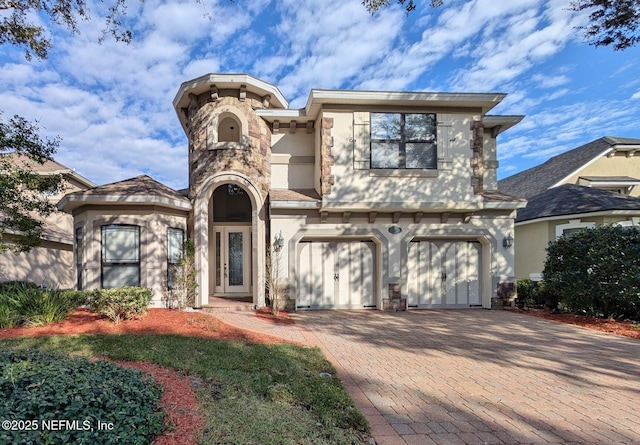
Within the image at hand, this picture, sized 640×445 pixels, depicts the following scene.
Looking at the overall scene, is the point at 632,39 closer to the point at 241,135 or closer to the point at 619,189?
the point at 241,135

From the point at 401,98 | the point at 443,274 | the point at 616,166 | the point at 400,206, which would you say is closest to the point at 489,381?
the point at 400,206

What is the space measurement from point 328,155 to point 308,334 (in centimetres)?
531

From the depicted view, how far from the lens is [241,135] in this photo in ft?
34.3

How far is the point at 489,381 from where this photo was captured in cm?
454

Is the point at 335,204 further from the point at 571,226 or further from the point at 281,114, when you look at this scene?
the point at 571,226

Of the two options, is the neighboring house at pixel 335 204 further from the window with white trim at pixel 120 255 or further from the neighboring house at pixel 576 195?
the neighboring house at pixel 576 195

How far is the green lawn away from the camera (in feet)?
10.0

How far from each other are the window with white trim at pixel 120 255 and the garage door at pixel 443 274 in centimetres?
858

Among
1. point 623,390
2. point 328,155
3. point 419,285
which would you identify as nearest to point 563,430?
point 623,390

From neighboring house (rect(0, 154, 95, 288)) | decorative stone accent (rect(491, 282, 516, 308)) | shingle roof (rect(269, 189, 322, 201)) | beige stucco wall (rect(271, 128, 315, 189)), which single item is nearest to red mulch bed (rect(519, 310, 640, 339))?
decorative stone accent (rect(491, 282, 516, 308))

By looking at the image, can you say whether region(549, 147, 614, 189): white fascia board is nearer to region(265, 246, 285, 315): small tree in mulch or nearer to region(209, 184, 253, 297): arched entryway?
region(265, 246, 285, 315): small tree in mulch

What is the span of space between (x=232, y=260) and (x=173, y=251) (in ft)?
7.73

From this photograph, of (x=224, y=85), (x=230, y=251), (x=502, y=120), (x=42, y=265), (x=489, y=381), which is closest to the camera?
(x=489, y=381)

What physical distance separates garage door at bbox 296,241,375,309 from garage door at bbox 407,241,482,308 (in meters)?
1.46
